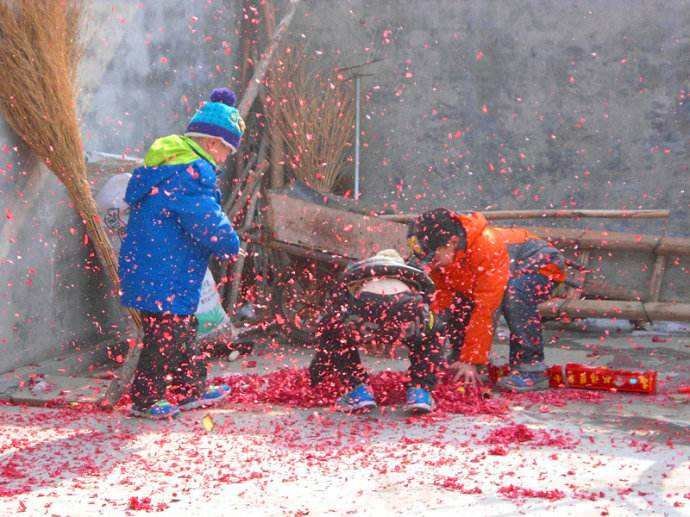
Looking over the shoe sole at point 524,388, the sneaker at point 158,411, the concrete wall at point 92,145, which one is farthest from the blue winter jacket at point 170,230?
the shoe sole at point 524,388

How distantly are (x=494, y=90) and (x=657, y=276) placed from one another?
230 centimetres

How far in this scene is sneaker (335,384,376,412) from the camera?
5.01 metres

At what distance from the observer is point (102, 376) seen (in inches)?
244

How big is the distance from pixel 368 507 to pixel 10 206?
3.16m

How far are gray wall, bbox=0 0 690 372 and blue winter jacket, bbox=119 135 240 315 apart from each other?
2541 mm

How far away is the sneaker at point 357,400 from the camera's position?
5012 millimetres

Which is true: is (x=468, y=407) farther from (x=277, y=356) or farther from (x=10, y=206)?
(x=10, y=206)

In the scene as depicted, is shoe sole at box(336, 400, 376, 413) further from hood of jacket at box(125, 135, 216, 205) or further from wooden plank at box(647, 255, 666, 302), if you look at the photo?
wooden plank at box(647, 255, 666, 302)

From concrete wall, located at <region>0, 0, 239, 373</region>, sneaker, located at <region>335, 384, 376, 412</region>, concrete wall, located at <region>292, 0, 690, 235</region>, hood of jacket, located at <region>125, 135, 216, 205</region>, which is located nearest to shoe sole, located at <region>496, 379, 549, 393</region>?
sneaker, located at <region>335, 384, 376, 412</region>

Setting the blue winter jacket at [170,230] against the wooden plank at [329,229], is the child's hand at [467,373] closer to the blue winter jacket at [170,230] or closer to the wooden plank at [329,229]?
the blue winter jacket at [170,230]

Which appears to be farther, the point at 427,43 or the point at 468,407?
the point at 427,43

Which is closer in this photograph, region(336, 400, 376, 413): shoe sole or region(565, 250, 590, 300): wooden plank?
region(336, 400, 376, 413): shoe sole

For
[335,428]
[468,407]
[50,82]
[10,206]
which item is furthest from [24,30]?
[468,407]

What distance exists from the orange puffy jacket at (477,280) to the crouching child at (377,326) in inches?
17.1
